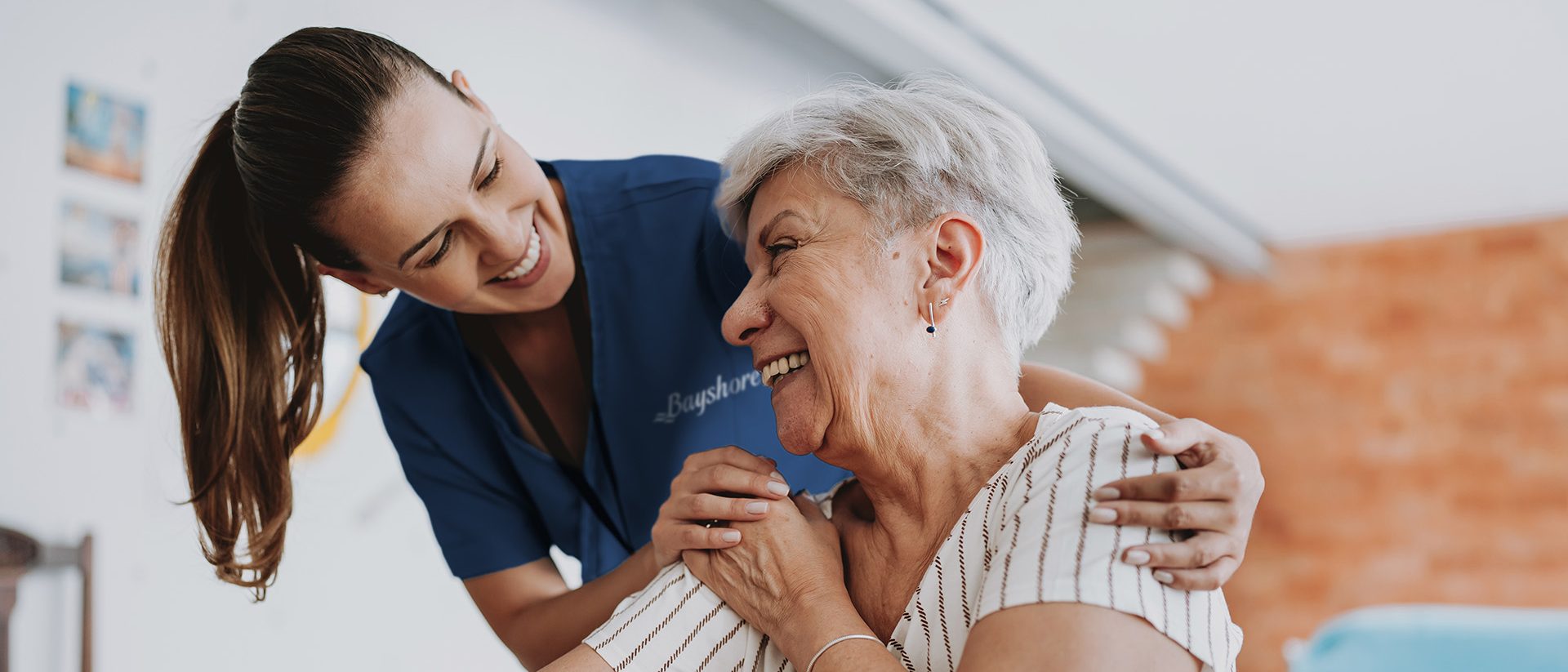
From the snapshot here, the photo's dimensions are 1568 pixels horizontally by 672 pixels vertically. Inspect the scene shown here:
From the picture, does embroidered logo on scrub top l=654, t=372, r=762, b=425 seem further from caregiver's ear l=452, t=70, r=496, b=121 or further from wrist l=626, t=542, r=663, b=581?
caregiver's ear l=452, t=70, r=496, b=121

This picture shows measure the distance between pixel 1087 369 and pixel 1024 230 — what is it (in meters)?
5.46

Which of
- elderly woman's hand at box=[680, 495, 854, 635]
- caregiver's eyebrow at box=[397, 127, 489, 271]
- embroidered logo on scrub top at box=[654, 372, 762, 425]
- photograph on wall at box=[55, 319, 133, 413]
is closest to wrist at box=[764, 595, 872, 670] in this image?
elderly woman's hand at box=[680, 495, 854, 635]

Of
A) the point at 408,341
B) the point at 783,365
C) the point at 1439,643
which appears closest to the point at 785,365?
the point at 783,365

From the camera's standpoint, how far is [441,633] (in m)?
3.28

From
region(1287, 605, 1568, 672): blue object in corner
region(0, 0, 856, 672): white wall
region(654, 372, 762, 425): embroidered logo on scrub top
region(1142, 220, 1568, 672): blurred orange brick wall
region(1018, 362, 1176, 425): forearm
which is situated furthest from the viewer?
region(1142, 220, 1568, 672): blurred orange brick wall

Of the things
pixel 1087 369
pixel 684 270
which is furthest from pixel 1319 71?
pixel 684 270

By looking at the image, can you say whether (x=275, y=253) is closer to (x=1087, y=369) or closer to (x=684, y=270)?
(x=684, y=270)

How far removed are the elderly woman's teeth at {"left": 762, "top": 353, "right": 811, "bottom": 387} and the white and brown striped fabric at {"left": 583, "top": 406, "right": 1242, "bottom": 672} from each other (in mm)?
253

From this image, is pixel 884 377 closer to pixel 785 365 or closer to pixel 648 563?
pixel 785 365

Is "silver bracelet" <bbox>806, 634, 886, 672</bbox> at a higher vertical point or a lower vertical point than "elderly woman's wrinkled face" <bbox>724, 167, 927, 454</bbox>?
lower

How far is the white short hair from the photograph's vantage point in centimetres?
140

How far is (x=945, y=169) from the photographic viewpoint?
55.1 inches

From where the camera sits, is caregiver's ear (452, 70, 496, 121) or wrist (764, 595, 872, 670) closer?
wrist (764, 595, 872, 670)

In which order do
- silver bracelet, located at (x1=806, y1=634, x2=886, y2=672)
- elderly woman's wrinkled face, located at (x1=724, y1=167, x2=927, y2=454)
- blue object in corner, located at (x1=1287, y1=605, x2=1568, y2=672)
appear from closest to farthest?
silver bracelet, located at (x1=806, y1=634, x2=886, y2=672), elderly woman's wrinkled face, located at (x1=724, y1=167, x2=927, y2=454), blue object in corner, located at (x1=1287, y1=605, x2=1568, y2=672)
